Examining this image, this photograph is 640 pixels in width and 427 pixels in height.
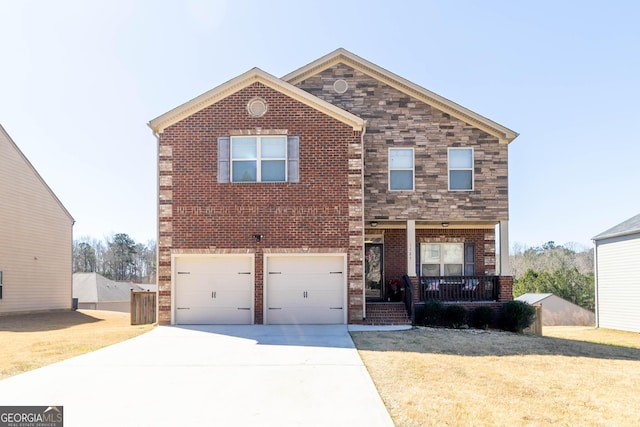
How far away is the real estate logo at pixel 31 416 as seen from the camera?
6.43m

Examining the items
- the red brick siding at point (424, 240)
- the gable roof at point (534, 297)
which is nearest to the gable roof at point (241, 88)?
the red brick siding at point (424, 240)

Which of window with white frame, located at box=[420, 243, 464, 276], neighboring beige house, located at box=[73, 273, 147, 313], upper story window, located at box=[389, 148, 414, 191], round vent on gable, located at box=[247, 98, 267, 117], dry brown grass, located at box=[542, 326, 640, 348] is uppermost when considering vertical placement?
round vent on gable, located at box=[247, 98, 267, 117]

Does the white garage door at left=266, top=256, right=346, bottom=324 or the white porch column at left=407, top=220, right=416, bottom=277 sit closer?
the white garage door at left=266, top=256, right=346, bottom=324

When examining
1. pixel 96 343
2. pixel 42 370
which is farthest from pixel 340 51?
pixel 42 370

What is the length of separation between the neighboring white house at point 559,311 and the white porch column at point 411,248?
20066 millimetres

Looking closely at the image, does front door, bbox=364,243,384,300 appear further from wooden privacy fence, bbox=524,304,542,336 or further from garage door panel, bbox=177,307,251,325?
garage door panel, bbox=177,307,251,325

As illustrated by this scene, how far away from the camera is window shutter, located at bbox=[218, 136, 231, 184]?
599 inches

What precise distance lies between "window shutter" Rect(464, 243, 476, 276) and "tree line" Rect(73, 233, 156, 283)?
6301 cm

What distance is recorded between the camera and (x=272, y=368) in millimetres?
9219

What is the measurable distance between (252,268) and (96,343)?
15.0ft

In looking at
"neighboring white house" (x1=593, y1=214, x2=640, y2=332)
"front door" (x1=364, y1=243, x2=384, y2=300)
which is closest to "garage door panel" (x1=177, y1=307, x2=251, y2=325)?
"front door" (x1=364, y1=243, x2=384, y2=300)

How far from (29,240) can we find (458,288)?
19869 mm

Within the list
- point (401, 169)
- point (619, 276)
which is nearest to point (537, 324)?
point (401, 169)

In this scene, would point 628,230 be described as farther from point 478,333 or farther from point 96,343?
point 96,343
